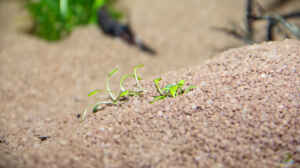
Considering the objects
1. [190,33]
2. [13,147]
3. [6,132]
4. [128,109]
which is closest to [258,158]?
[128,109]

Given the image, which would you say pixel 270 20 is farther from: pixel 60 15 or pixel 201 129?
pixel 60 15

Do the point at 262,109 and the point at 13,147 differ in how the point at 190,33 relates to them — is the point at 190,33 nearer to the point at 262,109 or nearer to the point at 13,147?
the point at 262,109

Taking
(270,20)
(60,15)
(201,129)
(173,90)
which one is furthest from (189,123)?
(60,15)

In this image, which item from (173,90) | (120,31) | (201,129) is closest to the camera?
(201,129)

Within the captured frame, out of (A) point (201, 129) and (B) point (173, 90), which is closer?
(A) point (201, 129)

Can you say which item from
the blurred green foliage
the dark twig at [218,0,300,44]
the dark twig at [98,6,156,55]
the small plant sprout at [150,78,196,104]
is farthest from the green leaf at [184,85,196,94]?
the blurred green foliage

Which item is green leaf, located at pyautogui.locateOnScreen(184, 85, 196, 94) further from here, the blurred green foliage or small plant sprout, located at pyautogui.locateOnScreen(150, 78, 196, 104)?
the blurred green foliage
